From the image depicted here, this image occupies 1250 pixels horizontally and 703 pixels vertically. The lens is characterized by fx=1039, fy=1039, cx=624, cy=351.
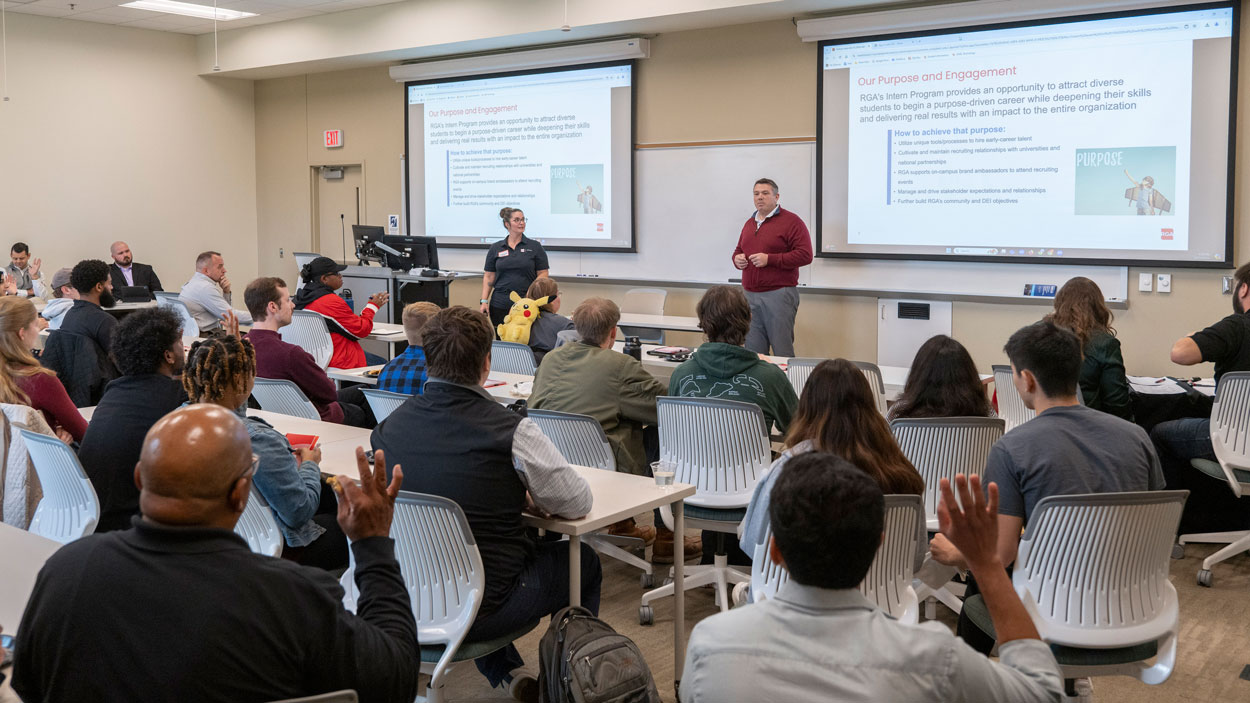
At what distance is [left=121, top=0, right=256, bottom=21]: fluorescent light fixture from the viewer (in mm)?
10070

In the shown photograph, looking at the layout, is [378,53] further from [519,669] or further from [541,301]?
[519,669]

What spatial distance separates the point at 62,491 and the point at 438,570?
1466 millimetres

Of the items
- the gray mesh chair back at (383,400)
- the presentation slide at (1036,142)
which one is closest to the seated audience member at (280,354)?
the gray mesh chair back at (383,400)

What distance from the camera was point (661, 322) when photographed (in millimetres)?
7617

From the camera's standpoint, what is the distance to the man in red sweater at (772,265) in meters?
7.54

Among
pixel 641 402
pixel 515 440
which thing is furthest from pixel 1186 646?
pixel 515 440

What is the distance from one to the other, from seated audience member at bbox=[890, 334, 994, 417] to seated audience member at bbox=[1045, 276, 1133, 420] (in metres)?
0.86

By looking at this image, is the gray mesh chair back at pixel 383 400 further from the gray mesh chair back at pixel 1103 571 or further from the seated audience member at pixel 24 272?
the seated audience member at pixel 24 272

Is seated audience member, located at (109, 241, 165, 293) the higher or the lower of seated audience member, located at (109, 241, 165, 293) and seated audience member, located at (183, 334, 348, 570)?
the higher

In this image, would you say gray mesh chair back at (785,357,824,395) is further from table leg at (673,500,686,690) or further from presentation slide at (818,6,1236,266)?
presentation slide at (818,6,1236,266)

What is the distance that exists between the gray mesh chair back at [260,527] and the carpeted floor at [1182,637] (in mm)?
756

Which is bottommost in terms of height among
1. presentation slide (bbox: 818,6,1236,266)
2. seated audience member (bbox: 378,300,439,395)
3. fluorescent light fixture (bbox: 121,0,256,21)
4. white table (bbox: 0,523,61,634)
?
white table (bbox: 0,523,61,634)

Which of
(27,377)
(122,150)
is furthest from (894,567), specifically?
(122,150)

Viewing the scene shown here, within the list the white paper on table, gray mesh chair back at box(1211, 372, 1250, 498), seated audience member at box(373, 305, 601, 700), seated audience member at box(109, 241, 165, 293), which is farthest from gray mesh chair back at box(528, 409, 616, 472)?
seated audience member at box(109, 241, 165, 293)
